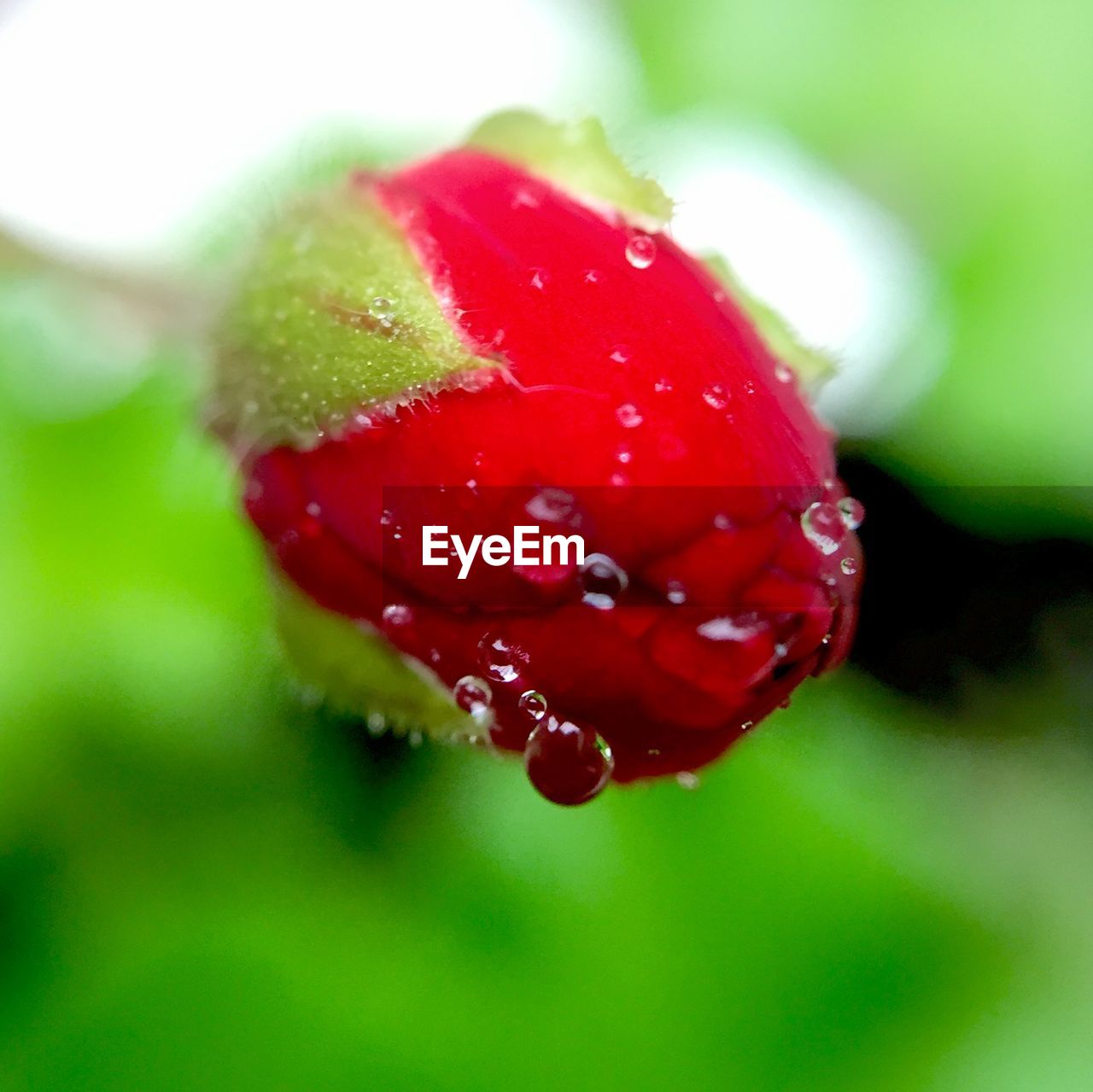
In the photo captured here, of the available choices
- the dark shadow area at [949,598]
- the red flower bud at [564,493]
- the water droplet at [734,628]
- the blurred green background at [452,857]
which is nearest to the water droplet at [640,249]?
the red flower bud at [564,493]

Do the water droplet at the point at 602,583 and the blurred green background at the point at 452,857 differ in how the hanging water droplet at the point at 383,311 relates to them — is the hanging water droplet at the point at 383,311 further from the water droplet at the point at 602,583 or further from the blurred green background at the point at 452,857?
the blurred green background at the point at 452,857

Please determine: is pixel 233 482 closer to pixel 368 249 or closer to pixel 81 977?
pixel 368 249

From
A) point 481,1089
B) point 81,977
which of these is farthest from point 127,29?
point 481,1089

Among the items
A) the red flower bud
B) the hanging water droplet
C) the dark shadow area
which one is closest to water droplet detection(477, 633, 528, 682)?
the red flower bud

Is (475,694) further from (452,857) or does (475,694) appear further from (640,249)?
(452,857)

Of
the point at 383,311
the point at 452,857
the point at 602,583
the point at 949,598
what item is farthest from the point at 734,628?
the point at 949,598

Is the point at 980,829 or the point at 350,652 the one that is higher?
the point at 350,652
